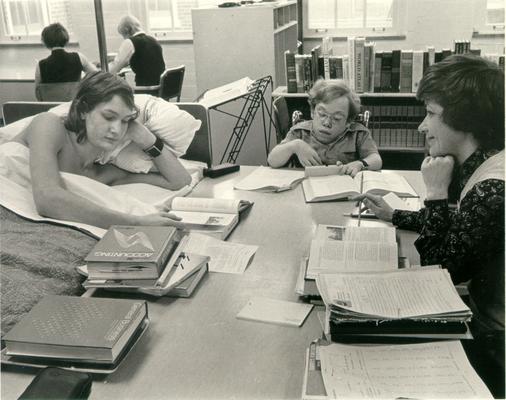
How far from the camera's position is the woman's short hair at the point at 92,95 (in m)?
1.92

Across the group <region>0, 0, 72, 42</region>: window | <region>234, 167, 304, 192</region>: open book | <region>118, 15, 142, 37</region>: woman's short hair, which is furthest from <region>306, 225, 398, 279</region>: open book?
<region>0, 0, 72, 42</region>: window

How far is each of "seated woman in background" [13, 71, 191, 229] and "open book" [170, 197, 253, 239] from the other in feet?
0.28

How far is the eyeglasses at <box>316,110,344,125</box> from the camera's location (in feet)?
7.70

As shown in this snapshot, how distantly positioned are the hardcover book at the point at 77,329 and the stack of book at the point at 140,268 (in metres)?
0.13

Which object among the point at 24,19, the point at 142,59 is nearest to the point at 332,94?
the point at 142,59

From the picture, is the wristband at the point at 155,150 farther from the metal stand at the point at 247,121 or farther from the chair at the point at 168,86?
the chair at the point at 168,86

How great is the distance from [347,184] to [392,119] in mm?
1873

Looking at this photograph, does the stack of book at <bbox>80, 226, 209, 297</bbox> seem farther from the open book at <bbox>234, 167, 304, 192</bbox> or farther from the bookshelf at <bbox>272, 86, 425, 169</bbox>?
the bookshelf at <bbox>272, 86, 425, 169</bbox>

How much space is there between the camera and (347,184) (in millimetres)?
2025

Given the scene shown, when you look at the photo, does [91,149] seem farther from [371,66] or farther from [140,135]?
[371,66]

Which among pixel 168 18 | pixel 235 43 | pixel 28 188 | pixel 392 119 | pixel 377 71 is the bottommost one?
pixel 392 119

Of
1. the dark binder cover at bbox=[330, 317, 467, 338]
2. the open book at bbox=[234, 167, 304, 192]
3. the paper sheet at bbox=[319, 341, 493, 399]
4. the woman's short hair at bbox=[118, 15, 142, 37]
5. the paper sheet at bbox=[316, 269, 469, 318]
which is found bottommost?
the open book at bbox=[234, 167, 304, 192]

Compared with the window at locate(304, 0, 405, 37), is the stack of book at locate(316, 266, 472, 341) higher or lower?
lower

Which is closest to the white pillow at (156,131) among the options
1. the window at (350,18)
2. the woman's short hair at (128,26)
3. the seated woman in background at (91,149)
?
the seated woman in background at (91,149)
